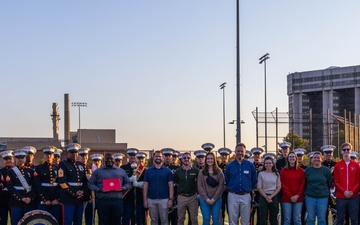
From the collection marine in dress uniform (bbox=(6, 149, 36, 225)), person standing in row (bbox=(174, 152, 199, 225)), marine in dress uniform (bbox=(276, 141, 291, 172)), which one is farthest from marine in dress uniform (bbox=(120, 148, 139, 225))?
marine in dress uniform (bbox=(276, 141, 291, 172))

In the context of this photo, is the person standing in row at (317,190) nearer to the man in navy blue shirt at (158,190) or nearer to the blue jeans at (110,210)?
the man in navy blue shirt at (158,190)

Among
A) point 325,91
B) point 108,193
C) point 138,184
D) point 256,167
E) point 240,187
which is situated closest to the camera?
point 108,193

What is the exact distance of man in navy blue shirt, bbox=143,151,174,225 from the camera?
1283 centimetres

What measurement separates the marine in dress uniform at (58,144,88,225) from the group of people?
20 millimetres

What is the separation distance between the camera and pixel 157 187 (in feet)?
42.0

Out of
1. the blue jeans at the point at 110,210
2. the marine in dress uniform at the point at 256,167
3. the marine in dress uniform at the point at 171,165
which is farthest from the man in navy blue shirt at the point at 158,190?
the marine in dress uniform at the point at 256,167

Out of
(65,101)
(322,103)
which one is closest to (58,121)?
(65,101)

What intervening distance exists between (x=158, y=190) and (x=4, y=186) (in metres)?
3.36

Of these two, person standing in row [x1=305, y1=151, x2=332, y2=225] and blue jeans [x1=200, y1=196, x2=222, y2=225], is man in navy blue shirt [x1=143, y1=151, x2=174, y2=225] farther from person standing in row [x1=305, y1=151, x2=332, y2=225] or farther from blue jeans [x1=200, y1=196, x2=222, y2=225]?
person standing in row [x1=305, y1=151, x2=332, y2=225]

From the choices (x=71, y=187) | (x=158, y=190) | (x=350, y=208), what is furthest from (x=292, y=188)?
(x=71, y=187)

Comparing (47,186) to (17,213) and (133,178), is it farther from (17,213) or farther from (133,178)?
(133,178)

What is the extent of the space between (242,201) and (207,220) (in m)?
0.85

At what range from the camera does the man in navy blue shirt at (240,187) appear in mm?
12625

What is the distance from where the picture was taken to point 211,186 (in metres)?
12.8
